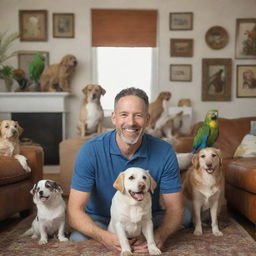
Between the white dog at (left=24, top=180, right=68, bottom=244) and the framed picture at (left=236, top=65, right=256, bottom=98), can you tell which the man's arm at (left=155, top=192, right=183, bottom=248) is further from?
the framed picture at (left=236, top=65, right=256, bottom=98)

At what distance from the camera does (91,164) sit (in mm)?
2166

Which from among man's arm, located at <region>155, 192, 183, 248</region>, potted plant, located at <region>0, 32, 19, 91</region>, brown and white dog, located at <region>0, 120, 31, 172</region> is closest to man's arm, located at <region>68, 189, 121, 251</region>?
man's arm, located at <region>155, 192, 183, 248</region>

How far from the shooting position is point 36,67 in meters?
5.29

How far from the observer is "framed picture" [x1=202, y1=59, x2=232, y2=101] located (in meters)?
5.67

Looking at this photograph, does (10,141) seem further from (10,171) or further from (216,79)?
(216,79)

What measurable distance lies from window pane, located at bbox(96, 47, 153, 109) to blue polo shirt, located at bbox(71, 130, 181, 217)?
3671 millimetres

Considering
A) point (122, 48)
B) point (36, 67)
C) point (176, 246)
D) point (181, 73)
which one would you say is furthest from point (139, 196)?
point (122, 48)

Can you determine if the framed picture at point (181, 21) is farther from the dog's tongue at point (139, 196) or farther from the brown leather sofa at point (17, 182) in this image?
the dog's tongue at point (139, 196)

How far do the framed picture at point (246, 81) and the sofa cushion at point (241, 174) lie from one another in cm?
262

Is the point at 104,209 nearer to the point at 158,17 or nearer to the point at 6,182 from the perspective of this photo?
the point at 6,182

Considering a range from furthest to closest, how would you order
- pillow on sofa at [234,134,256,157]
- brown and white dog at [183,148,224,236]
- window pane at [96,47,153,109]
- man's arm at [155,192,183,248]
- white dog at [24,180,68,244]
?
window pane at [96,47,153,109], pillow on sofa at [234,134,256,157], brown and white dog at [183,148,224,236], white dog at [24,180,68,244], man's arm at [155,192,183,248]

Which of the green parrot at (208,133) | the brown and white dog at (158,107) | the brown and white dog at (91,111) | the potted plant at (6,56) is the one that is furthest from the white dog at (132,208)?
the potted plant at (6,56)

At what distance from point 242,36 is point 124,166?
4.20 meters

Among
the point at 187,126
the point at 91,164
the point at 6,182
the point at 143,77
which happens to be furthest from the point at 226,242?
the point at 143,77
